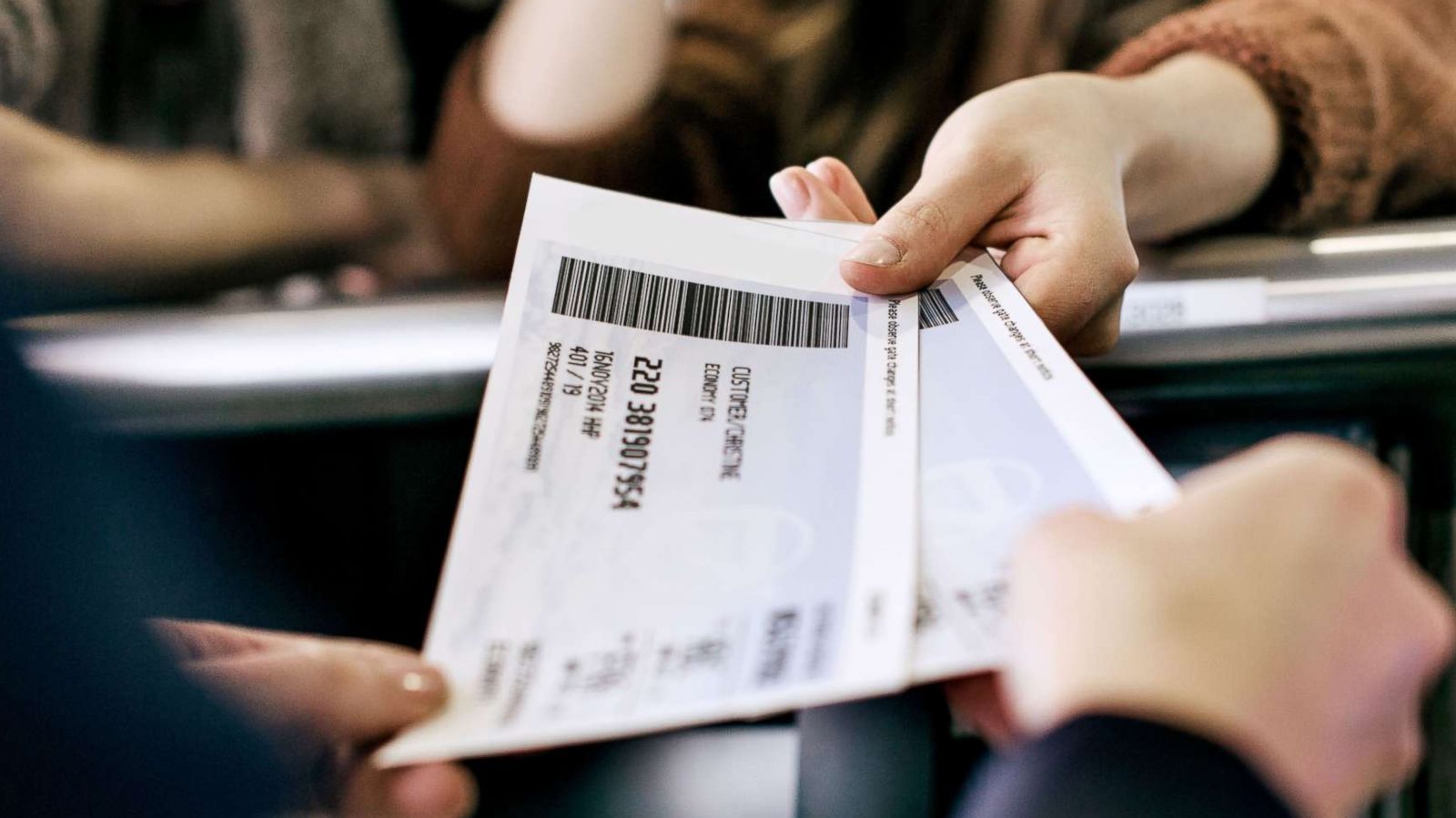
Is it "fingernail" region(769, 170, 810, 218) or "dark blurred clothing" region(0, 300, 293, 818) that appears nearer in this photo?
"dark blurred clothing" region(0, 300, 293, 818)

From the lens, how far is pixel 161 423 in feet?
1.79

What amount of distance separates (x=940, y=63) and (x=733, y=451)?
27.0 inches

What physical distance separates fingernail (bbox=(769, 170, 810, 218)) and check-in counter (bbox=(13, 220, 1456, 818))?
0.60 feet

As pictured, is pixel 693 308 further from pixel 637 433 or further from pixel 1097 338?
pixel 1097 338

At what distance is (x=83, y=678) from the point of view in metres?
0.26

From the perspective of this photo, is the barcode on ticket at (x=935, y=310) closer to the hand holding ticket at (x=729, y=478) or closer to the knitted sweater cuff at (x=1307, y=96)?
the hand holding ticket at (x=729, y=478)

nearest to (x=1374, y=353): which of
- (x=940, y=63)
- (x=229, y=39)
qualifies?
(x=940, y=63)

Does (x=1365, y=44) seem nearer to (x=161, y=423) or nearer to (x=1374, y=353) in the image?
(x=1374, y=353)

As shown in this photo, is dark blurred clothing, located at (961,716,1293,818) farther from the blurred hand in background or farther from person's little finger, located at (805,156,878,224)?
person's little finger, located at (805,156,878,224)

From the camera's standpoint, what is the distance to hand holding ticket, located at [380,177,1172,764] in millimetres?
285

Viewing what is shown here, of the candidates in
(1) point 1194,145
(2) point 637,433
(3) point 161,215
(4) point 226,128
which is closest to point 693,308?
(2) point 637,433

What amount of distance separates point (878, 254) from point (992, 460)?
118 millimetres

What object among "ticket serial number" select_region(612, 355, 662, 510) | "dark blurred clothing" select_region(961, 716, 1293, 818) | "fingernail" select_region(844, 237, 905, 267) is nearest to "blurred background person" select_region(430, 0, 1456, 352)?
"fingernail" select_region(844, 237, 905, 267)

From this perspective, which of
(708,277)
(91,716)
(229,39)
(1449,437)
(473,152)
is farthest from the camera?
(229,39)
